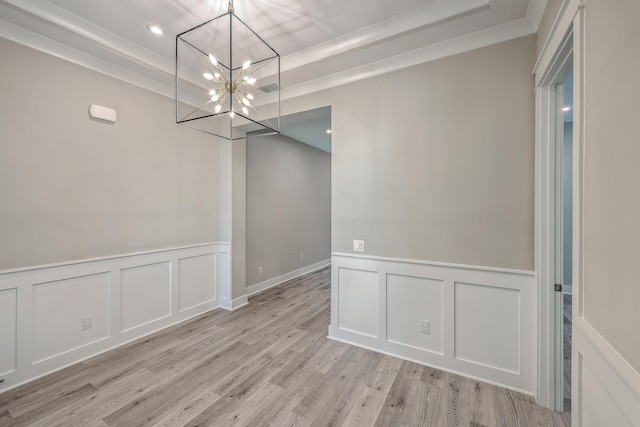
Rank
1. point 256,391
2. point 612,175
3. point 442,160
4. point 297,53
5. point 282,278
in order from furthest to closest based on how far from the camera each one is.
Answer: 1. point 282,278
2. point 297,53
3. point 442,160
4. point 256,391
5. point 612,175

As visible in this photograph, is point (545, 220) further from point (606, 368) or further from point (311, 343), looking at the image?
point (311, 343)

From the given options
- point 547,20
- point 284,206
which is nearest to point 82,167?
point 284,206

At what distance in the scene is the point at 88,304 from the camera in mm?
2586

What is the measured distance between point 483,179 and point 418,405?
1.82m

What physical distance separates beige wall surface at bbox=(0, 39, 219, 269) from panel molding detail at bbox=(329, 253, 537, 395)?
217cm

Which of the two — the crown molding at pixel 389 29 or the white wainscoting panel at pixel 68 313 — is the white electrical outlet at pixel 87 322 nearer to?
the white wainscoting panel at pixel 68 313

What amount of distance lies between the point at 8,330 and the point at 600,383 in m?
3.70

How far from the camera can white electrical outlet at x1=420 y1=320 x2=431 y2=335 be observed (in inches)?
96.4

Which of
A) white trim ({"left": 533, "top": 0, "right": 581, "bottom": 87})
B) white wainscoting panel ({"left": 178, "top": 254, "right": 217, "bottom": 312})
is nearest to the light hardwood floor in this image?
white wainscoting panel ({"left": 178, "top": 254, "right": 217, "bottom": 312})

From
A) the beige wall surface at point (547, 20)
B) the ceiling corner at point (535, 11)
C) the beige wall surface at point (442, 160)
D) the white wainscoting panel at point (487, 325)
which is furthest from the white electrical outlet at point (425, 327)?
the ceiling corner at point (535, 11)

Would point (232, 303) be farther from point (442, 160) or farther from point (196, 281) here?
point (442, 160)

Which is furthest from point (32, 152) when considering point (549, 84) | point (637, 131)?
point (549, 84)

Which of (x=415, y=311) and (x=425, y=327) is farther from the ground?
(x=415, y=311)

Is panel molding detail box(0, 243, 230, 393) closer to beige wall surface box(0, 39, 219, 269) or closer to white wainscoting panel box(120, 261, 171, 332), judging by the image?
white wainscoting panel box(120, 261, 171, 332)
